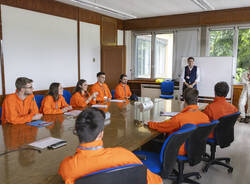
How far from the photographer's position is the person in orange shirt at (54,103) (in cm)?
315

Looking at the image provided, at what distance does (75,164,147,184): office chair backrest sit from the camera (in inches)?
43.0

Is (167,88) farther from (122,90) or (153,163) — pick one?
(153,163)

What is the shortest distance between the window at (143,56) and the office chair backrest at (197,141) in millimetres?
5669

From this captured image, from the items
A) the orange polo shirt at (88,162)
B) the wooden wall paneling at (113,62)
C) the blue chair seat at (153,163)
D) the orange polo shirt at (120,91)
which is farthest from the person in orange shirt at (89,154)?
the wooden wall paneling at (113,62)

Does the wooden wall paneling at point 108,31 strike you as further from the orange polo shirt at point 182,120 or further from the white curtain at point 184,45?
the orange polo shirt at point 182,120

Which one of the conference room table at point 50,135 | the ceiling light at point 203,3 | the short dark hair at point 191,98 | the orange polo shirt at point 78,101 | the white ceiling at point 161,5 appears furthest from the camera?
the white ceiling at point 161,5

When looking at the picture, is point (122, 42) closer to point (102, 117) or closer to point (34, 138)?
point (34, 138)

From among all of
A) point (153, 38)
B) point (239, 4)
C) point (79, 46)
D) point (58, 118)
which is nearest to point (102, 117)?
point (58, 118)

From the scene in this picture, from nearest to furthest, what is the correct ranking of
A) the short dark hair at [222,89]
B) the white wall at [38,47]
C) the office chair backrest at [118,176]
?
the office chair backrest at [118,176], the short dark hair at [222,89], the white wall at [38,47]

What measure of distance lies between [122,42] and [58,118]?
17.5 feet

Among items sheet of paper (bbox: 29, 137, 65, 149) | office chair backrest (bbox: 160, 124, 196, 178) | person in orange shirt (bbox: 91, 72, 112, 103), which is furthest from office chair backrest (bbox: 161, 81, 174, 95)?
sheet of paper (bbox: 29, 137, 65, 149)

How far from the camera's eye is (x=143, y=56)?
7.97 meters

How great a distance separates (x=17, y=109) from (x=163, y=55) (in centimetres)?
570

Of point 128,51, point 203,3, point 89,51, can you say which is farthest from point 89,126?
point 128,51
